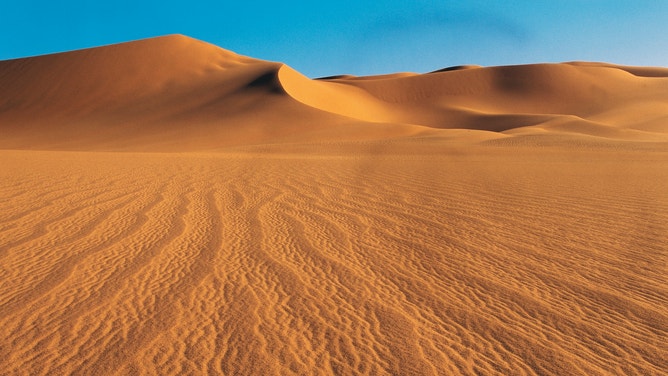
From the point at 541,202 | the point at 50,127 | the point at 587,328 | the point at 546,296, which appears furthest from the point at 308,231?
the point at 50,127

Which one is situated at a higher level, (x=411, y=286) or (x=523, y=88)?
(x=523, y=88)

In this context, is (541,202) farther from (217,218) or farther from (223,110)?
(223,110)

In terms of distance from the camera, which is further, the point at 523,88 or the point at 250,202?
the point at 523,88

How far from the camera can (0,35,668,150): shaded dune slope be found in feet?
124

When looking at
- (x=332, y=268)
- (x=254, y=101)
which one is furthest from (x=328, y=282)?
(x=254, y=101)

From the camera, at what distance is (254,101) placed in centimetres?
4409

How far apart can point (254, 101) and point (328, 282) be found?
41.1m

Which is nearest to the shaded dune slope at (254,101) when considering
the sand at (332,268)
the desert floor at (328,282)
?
the sand at (332,268)

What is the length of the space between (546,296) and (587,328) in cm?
63

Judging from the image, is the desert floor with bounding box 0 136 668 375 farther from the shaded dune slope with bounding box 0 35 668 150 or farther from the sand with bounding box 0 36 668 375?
the shaded dune slope with bounding box 0 35 668 150

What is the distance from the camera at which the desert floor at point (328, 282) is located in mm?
3078

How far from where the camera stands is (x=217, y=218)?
707 cm

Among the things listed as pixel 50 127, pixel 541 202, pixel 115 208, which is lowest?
pixel 541 202

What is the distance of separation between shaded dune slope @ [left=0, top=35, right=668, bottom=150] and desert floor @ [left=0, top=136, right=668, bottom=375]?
25940 millimetres
